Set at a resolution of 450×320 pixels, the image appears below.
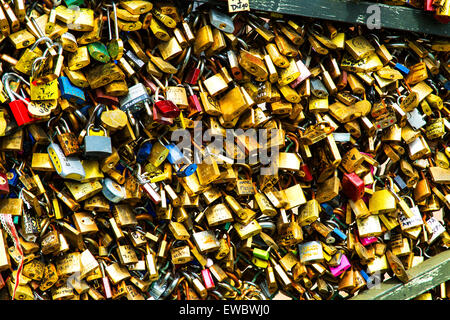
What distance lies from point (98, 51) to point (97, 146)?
15.6 inches

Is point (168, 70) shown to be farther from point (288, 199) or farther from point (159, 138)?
point (288, 199)

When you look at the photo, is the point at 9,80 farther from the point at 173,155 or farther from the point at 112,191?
the point at 173,155

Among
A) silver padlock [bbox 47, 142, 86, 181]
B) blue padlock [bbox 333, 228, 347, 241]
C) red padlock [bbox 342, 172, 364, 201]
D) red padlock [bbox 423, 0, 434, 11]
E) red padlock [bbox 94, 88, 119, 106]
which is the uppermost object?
red padlock [bbox 423, 0, 434, 11]

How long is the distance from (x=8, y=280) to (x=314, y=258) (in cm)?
144

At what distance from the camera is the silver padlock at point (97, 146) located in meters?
2.08

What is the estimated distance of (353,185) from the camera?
2.62 m

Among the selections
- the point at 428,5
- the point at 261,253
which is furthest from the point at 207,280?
the point at 428,5

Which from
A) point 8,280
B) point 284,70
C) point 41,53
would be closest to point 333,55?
point 284,70

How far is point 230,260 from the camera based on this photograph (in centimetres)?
254

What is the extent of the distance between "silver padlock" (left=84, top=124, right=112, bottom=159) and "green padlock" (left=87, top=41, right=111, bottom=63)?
33 centimetres

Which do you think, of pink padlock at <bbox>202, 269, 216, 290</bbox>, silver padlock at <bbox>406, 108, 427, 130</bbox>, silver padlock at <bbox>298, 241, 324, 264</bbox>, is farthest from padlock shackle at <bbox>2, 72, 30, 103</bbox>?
silver padlock at <bbox>406, 108, 427, 130</bbox>

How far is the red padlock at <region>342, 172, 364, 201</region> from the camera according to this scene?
262 centimetres

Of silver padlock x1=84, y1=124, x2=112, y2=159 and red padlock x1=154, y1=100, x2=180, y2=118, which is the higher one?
red padlock x1=154, y1=100, x2=180, y2=118

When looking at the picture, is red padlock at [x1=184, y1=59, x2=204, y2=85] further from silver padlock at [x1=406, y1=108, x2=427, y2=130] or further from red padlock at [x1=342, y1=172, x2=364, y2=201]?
silver padlock at [x1=406, y1=108, x2=427, y2=130]
